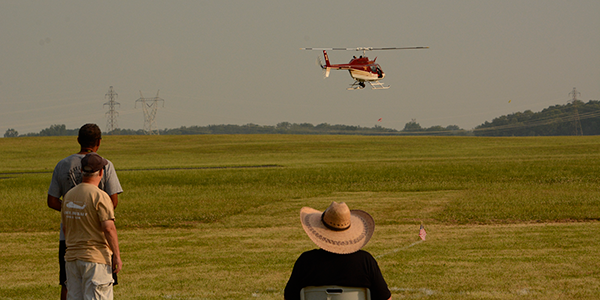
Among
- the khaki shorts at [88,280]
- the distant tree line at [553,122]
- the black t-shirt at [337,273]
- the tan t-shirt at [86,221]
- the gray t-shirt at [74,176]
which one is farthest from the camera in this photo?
the distant tree line at [553,122]

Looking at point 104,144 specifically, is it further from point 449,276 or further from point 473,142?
point 449,276

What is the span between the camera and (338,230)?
165 inches

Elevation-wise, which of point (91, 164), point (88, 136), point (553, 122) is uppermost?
point (553, 122)

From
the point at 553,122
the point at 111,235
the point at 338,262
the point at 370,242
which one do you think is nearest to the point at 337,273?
the point at 338,262

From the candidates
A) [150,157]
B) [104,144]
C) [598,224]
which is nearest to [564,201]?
[598,224]

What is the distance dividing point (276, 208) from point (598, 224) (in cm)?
1258

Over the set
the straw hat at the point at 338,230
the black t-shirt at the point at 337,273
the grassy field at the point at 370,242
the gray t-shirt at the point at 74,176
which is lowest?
the grassy field at the point at 370,242

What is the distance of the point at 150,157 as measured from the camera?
72.0 m

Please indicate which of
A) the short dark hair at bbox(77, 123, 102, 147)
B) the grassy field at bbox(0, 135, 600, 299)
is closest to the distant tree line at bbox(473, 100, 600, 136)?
the grassy field at bbox(0, 135, 600, 299)

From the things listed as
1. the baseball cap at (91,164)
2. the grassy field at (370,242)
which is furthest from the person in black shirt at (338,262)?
the grassy field at (370,242)

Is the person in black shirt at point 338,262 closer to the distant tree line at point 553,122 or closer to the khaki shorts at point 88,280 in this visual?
the khaki shorts at point 88,280

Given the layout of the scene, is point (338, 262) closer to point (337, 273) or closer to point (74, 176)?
point (337, 273)

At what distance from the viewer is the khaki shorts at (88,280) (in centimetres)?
568

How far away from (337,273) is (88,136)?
3595 mm
